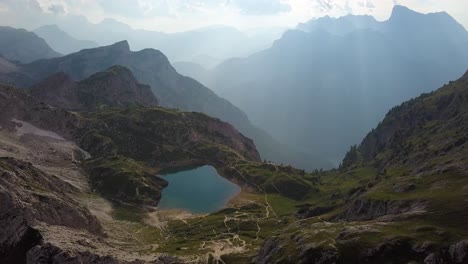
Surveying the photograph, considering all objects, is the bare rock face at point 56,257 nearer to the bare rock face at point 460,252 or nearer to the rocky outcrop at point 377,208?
the bare rock face at point 460,252

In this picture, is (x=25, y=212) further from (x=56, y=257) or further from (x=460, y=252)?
(x=460, y=252)

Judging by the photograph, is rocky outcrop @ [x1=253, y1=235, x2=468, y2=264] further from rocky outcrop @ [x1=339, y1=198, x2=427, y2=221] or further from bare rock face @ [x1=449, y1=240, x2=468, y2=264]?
rocky outcrop @ [x1=339, y1=198, x2=427, y2=221]

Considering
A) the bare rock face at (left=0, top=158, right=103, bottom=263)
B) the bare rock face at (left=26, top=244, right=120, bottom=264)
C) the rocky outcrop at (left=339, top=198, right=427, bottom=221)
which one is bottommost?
the bare rock face at (left=26, top=244, right=120, bottom=264)

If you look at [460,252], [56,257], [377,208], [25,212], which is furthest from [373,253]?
[25,212]

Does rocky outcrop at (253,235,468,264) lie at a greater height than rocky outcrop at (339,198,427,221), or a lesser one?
lesser

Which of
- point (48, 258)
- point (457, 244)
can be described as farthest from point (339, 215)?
point (48, 258)

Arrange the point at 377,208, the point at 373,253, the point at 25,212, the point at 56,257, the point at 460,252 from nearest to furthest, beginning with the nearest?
the point at 460,252 → the point at 373,253 → the point at 56,257 → the point at 25,212 → the point at 377,208

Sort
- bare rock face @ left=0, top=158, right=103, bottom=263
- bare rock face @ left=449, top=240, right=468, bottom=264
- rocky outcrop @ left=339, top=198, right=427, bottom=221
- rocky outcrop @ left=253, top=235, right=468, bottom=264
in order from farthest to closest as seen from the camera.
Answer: rocky outcrop @ left=339, top=198, right=427, bottom=221 < bare rock face @ left=0, top=158, right=103, bottom=263 < rocky outcrop @ left=253, top=235, right=468, bottom=264 < bare rock face @ left=449, top=240, right=468, bottom=264

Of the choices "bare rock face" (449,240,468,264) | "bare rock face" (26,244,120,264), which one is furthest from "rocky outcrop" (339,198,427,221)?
"bare rock face" (26,244,120,264)

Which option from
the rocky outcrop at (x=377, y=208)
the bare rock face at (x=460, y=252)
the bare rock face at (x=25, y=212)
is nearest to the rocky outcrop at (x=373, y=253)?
the bare rock face at (x=460, y=252)
